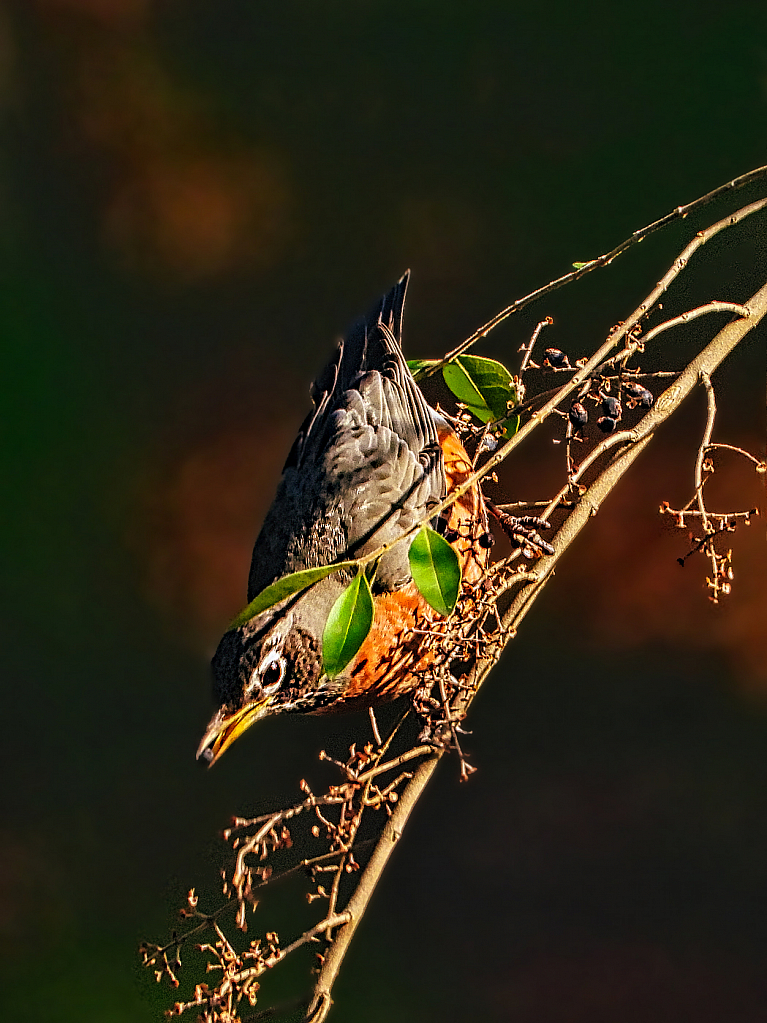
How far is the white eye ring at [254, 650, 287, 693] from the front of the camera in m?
0.69

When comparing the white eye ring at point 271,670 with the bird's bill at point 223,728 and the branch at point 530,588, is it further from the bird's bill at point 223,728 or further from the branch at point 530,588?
the branch at point 530,588

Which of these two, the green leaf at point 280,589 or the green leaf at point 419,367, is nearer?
the green leaf at point 280,589

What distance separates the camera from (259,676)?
0.68 metres

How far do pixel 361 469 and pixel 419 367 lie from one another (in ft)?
0.46

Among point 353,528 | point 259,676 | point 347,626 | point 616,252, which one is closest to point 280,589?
point 347,626

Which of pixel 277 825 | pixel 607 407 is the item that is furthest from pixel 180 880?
pixel 607 407

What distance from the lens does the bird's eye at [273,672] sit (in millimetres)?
690

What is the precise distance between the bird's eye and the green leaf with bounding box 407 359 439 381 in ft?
1.21

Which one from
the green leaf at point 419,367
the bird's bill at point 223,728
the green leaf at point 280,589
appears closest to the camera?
the green leaf at point 280,589

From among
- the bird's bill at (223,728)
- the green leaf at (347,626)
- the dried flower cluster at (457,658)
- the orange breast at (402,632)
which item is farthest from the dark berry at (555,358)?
→ the bird's bill at (223,728)

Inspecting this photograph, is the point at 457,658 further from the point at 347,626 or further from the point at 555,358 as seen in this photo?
the point at 555,358

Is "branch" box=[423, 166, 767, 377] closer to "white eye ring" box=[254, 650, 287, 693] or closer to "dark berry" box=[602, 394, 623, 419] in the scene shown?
"dark berry" box=[602, 394, 623, 419]

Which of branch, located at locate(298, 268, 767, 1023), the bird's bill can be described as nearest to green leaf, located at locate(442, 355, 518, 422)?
branch, located at locate(298, 268, 767, 1023)

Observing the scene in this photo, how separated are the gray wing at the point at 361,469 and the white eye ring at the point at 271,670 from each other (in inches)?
4.3
